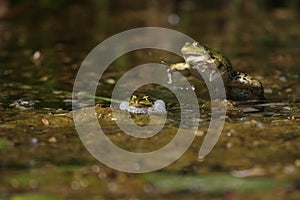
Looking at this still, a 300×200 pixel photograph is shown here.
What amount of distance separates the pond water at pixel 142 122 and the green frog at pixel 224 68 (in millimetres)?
141

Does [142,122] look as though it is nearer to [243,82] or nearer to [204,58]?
[204,58]

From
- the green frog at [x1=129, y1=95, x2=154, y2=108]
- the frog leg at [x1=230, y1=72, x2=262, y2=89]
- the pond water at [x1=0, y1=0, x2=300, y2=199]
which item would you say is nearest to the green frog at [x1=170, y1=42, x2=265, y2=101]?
the frog leg at [x1=230, y1=72, x2=262, y2=89]

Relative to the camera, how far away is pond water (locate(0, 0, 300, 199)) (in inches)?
87.4

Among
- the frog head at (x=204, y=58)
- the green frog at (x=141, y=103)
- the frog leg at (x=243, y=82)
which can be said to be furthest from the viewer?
the frog leg at (x=243, y=82)

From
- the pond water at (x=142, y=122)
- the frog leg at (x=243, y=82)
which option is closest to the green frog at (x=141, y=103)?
the pond water at (x=142, y=122)

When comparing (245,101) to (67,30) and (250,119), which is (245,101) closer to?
(250,119)

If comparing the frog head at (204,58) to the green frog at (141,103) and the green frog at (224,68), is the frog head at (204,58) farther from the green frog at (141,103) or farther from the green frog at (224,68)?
the green frog at (141,103)

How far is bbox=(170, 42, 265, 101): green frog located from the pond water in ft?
0.46

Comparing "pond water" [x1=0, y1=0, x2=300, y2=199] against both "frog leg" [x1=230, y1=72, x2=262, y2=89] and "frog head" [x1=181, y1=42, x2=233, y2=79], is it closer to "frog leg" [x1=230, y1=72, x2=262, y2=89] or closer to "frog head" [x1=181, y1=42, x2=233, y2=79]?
"frog leg" [x1=230, y1=72, x2=262, y2=89]

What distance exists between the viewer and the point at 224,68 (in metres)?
3.55

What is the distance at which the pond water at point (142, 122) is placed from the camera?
2.22 meters

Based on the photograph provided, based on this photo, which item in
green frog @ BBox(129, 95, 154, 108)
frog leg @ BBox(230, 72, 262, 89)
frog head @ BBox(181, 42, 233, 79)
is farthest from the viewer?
frog leg @ BBox(230, 72, 262, 89)

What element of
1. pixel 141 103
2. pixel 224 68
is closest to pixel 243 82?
pixel 224 68

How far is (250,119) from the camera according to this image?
3168 mm
